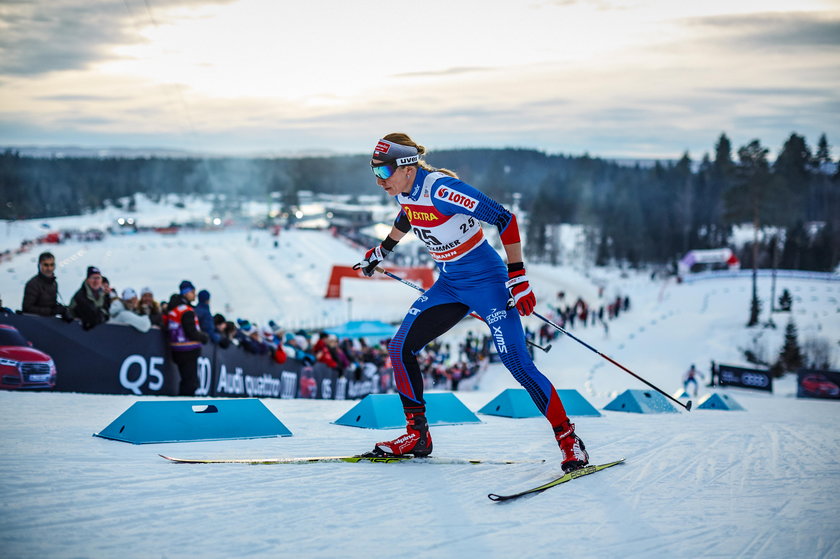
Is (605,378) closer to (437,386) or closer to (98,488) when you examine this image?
(437,386)

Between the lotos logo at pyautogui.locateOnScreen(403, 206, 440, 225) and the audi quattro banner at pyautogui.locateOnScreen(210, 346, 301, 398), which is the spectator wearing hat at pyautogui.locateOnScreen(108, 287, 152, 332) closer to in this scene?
the audi quattro banner at pyautogui.locateOnScreen(210, 346, 301, 398)

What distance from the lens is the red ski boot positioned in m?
4.49

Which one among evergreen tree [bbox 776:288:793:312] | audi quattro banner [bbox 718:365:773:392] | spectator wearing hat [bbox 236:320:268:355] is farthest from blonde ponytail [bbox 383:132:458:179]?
evergreen tree [bbox 776:288:793:312]

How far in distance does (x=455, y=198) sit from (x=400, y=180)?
15.9 inches

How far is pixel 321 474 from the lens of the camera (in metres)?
3.91

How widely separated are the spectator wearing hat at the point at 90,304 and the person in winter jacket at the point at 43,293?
6.0 inches

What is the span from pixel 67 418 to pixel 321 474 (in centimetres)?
261

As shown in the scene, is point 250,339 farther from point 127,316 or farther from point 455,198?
point 455,198

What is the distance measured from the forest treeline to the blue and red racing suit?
27.4 metres

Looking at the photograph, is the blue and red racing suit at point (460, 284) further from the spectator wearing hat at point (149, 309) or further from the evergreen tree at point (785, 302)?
the evergreen tree at point (785, 302)

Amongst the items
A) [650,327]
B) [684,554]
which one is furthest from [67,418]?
[650,327]

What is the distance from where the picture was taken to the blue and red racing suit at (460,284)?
14.3 feet

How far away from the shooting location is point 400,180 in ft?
14.9

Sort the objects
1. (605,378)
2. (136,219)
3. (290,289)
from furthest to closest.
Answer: (136,219) → (290,289) → (605,378)
